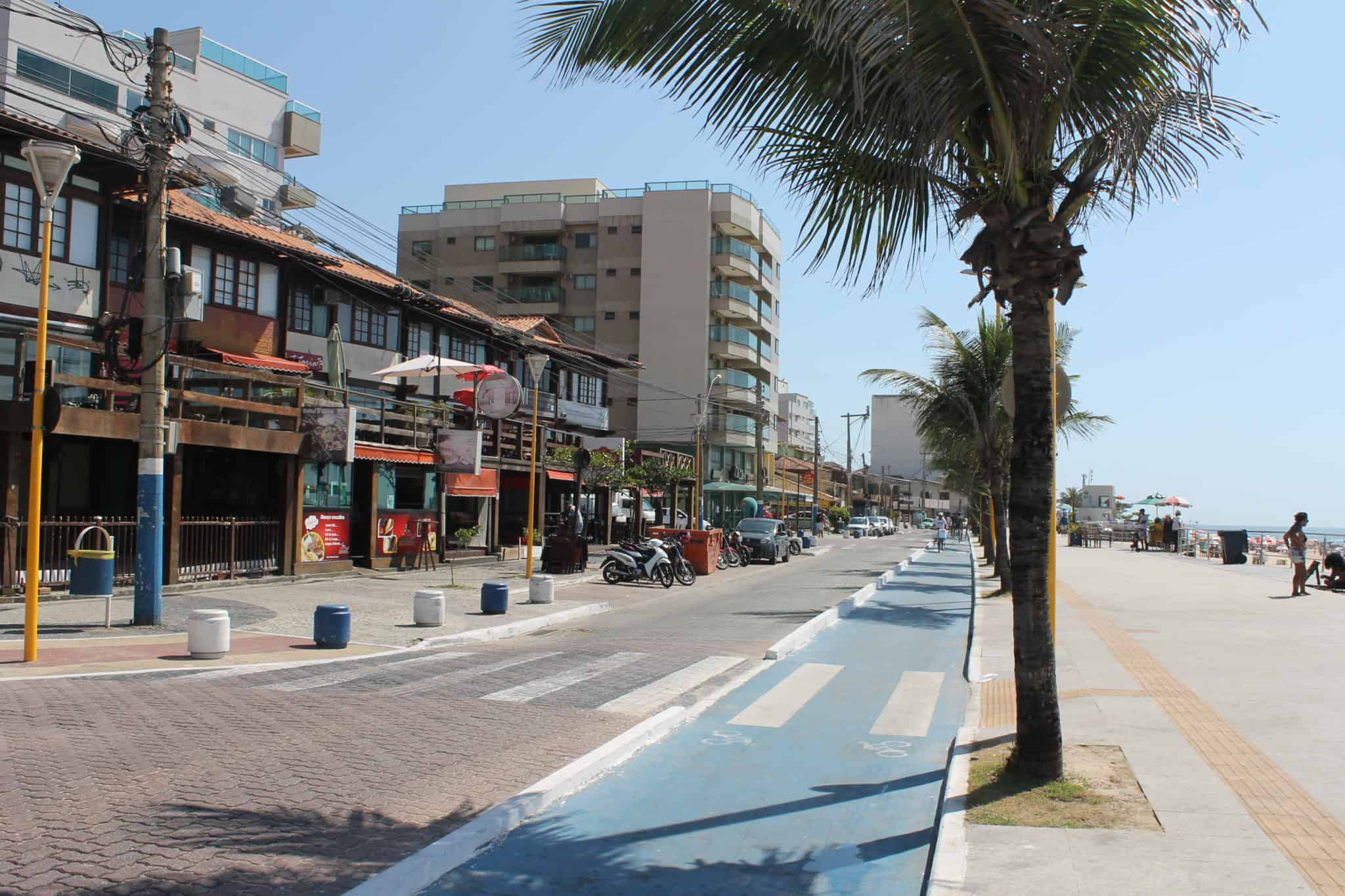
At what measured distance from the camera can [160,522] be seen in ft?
48.0

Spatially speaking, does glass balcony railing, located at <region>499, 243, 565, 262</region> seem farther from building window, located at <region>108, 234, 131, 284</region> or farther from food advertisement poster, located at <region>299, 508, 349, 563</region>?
food advertisement poster, located at <region>299, 508, 349, 563</region>

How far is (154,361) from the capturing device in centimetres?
1462

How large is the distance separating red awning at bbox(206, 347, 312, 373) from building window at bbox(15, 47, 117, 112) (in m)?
18.8

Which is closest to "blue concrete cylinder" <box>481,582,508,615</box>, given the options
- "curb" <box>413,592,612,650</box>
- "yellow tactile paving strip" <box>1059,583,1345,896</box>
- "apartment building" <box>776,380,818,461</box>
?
"curb" <box>413,592,612,650</box>

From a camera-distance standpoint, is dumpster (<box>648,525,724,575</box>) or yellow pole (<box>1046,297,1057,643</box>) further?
dumpster (<box>648,525,724,575</box>)

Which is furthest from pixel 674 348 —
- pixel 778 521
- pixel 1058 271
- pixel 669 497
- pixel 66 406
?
pixel 1058 271

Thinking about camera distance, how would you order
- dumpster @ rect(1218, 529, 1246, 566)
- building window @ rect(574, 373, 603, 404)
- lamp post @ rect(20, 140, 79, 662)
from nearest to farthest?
lamp post @ rect(20, 140, 79, 662) < dumpster @ rect(1218, 529, 1246, 566) < building window @ rect(574, 373, 603, 404)

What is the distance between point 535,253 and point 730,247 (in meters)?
12.8

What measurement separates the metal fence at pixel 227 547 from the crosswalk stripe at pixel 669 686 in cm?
1123

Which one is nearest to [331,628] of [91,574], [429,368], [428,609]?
[428,609]

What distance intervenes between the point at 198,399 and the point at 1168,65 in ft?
60.7

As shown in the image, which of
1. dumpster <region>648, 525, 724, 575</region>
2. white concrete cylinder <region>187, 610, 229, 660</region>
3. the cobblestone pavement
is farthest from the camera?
dumpster <region>648, 525, 724, 575</region>

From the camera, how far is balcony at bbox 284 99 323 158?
162 feet

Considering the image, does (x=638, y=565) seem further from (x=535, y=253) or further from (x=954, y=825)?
(x=535, y=253)
